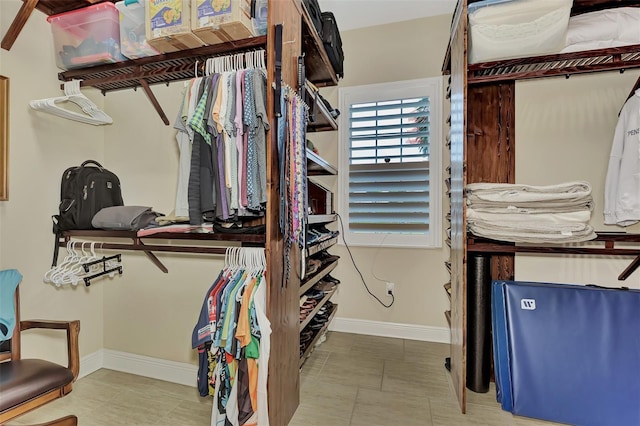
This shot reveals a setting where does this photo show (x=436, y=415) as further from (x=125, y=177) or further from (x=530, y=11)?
(x=125, y=177)

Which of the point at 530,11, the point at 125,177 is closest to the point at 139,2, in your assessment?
the point at 125,177

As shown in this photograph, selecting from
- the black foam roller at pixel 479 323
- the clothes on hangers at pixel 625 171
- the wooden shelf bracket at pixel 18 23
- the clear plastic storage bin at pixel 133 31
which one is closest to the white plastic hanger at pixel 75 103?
the wooden shelf bracket at pixel 18 23

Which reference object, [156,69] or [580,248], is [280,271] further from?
[580,248]

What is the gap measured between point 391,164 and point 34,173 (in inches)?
103

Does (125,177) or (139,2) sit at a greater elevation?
(139,2)

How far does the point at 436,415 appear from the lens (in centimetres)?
168

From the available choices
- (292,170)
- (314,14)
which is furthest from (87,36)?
(292,170)

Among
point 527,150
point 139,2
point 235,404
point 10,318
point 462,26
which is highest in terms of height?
point 139,2

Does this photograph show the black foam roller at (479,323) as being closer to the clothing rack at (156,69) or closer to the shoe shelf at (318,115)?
the shoe shelf at (318,115)

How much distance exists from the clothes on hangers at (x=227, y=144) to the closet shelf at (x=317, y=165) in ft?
2.00

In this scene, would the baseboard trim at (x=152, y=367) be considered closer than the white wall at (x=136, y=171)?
No

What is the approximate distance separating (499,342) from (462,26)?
1.87 metres

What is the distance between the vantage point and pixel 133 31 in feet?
5.48

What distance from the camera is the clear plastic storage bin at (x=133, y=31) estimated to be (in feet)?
5.41
